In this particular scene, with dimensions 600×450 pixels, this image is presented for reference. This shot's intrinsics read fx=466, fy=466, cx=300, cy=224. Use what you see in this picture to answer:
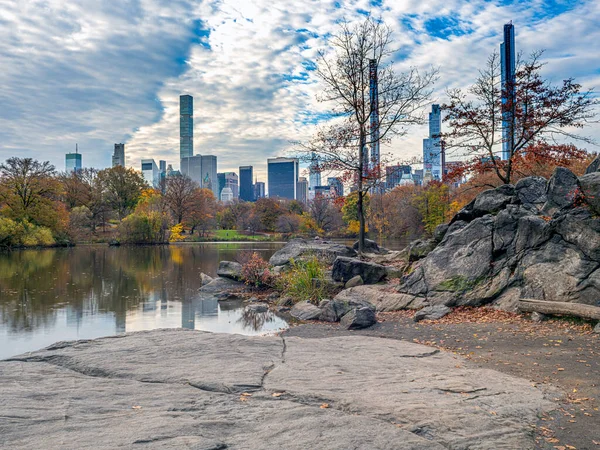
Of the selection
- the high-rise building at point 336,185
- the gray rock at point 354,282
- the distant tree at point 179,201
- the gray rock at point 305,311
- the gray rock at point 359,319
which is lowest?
the gray rock at point 305,311

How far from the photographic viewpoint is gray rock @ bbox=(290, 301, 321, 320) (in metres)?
12.1

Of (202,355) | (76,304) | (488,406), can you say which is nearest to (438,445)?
(488,406)

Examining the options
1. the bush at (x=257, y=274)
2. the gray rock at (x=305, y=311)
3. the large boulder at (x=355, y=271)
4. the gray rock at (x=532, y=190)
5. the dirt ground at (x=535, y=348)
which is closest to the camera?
the dirt ground at (x=535, y=348)

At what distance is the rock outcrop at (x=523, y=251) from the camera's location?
9.92 metres

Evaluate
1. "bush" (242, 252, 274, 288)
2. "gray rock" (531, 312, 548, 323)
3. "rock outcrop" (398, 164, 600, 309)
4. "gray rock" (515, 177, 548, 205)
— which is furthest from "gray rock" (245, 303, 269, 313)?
"gray rock" (515, 177, 548, 205)

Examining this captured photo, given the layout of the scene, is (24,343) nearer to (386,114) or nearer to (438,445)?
(438,445)

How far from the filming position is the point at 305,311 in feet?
A: 41.5

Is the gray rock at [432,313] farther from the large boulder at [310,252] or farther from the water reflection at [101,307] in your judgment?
the large boulder at [310,252]

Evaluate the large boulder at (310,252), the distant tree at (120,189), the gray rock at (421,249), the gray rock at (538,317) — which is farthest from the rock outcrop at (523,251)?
the distant tree at (120,189)

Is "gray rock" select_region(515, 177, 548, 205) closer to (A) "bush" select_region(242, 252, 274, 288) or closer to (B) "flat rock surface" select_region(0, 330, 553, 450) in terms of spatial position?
(B) "flat rock surface" select_region(0, 330, 553, 450)

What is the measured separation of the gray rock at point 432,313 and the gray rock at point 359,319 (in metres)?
1.04

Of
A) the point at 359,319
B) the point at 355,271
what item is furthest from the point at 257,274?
the point at 359,319

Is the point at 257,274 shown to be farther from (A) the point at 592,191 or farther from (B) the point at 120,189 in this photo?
(B) the point at 120,189

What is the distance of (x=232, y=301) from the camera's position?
627 inches
